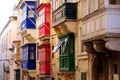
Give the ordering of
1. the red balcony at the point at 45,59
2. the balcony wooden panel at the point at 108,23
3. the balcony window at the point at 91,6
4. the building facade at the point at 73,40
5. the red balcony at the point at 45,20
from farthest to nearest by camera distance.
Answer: the red balcony at the point at 45,59
the red balcony at the point at 45,20
the balcony window at the point at 91,6
the building facade at the point at 73,40
the balcony wooden panel at the point at 108,23

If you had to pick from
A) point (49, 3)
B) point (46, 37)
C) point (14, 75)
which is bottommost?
point (14, 75)

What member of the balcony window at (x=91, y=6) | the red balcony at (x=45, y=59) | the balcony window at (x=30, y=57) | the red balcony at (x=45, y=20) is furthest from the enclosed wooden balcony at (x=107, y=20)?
the balcony window at (x=30, y=57)

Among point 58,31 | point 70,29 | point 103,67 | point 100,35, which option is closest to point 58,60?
point 58,31

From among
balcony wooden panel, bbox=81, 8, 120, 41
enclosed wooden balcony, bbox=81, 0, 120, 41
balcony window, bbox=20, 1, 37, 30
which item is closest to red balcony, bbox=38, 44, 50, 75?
balcony window, bbox=20, 1, 37, 30

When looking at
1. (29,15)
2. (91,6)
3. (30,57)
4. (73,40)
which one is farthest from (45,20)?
(91,6)

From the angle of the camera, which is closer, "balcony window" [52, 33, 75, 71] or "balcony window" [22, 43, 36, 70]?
"balcony window" [52, 33, 75, 71]

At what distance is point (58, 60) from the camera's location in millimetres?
27328

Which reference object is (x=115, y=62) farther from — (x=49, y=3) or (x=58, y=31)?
(x=49, y=3)

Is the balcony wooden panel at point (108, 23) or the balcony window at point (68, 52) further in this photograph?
the balcony window at point (68, 52)

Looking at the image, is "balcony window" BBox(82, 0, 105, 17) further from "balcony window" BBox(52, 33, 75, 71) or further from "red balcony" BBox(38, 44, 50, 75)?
"red balcony" BBox(38, 44, 50, 75)

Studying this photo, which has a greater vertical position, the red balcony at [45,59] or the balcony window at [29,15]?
the balcony window at [29,15]

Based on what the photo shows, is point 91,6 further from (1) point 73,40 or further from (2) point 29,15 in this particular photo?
(2) point 29,15

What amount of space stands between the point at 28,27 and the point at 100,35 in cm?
1948

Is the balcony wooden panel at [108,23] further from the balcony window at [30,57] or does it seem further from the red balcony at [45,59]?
the balcony window at [30,57]
